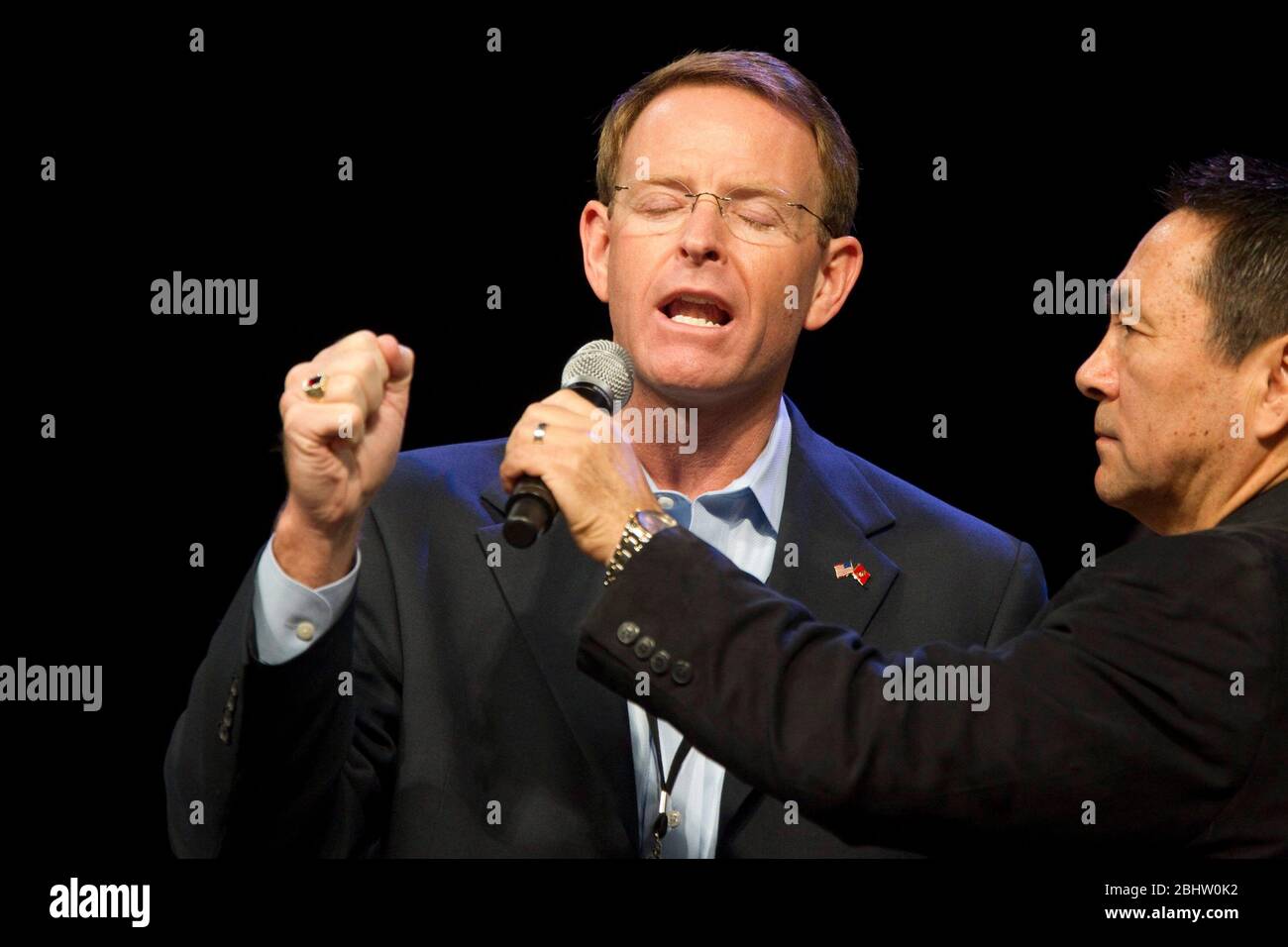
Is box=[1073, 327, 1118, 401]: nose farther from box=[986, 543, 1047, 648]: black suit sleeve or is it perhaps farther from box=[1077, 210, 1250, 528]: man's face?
box=[986, 543, 1047, 648]: black suit sleeve

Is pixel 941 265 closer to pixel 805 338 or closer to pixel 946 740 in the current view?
pixel 805 338

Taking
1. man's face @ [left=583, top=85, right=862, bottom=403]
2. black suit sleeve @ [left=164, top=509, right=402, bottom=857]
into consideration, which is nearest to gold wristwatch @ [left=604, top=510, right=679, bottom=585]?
black suit sleeve @ [left=164, top=509, right=402, bottom=857]

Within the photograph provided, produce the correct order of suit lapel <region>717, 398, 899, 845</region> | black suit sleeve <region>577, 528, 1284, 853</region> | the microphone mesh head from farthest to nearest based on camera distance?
suit lapel <region>717, 398, 899, 845</region> < the microphone mesh head < black suit sleeve <region>577, 528, 1284, 853</region>

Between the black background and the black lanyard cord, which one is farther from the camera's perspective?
the black background

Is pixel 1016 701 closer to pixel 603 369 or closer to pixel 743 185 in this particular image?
pixel 603 369

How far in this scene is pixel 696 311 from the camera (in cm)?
242

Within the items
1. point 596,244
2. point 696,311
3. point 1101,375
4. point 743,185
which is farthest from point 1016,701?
point 596,244

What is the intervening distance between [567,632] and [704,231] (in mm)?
719

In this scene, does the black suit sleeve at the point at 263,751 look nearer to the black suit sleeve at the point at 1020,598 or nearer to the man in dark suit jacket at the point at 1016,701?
the man in dark suit jacket at the point at 1016,701

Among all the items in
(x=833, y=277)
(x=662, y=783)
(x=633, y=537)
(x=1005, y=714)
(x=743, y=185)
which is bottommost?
(x=662, y=783)

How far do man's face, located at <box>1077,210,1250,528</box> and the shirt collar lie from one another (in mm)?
630

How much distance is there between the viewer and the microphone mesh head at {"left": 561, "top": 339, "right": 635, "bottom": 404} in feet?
6.32

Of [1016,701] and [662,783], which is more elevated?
[1016,701]

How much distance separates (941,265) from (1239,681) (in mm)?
1964
